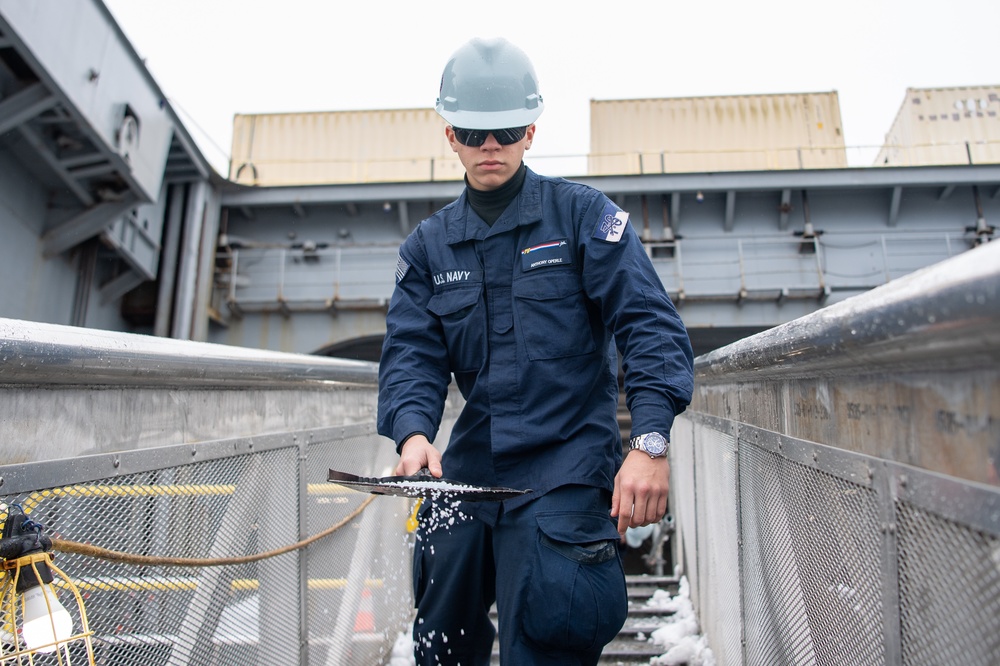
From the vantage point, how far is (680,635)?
326cm

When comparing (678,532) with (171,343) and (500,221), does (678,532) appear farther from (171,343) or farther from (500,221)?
(171,343)

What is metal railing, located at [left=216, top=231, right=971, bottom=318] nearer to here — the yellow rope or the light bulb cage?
the yellow rope

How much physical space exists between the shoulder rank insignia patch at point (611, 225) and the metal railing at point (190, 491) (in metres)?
1.06

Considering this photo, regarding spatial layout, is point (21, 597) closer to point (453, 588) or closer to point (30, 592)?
point (30, 592)

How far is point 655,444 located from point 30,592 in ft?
3.83

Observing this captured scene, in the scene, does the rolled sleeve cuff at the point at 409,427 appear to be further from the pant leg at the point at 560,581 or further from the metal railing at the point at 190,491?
the metal railing at the point at 190,491

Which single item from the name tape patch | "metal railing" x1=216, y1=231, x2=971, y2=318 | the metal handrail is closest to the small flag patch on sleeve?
the name tape patch

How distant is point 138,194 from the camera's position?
7.90 meters

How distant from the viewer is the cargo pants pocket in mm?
1628

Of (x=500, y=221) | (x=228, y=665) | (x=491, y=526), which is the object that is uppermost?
(x=500, y=221)

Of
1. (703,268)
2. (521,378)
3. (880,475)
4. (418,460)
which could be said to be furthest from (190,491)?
(703,268)

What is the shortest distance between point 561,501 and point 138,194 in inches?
301

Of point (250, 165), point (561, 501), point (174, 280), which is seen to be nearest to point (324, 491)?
point (561, 501)

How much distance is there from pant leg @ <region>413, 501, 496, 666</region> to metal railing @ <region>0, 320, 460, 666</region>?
440 mm
